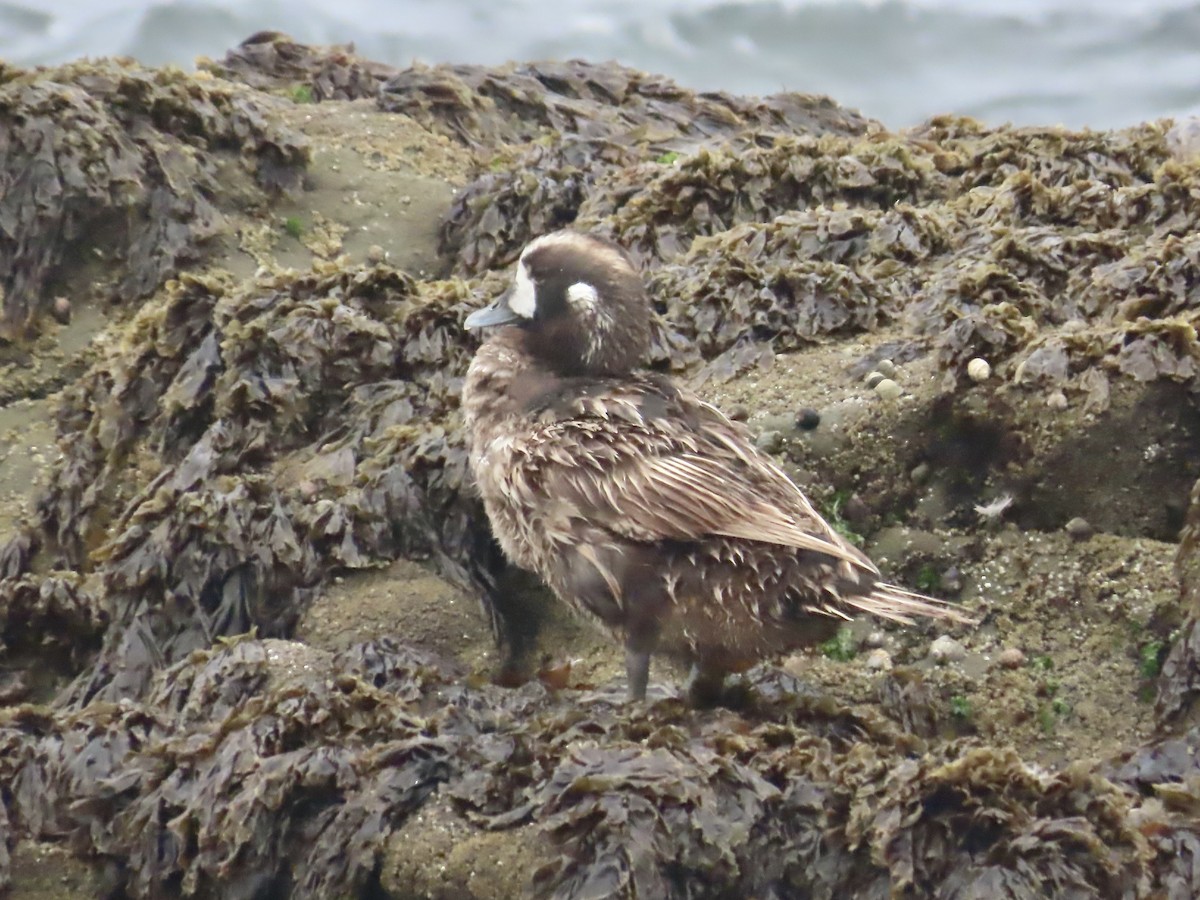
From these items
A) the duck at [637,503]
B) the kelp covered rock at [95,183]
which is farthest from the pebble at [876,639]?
the kelp covered rock at [95,183]

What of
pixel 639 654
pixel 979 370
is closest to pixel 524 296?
pixel 639 654

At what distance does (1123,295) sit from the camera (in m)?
5.74

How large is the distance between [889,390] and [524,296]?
1.44 meters

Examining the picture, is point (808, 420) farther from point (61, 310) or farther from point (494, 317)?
point (61, 310)

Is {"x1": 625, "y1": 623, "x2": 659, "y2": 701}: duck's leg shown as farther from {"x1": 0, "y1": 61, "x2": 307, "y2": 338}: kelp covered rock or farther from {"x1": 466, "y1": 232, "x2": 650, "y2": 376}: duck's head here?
{"x1": 0, "y1": 61, "x2": 307, "y2": 338}: kelp covered rock

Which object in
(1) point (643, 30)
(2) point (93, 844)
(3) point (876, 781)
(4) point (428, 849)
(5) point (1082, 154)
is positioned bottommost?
(2) point (93, 844)

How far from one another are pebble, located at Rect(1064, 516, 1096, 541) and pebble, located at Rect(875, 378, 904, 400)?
30.9 inches

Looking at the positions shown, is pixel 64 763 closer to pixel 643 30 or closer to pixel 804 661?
pixel 804 661

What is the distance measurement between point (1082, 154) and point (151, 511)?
15.7 ft

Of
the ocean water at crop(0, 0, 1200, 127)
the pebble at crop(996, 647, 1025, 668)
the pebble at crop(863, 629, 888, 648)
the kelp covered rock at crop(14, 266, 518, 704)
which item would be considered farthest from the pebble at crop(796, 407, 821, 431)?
the ocean water at crop(0, 0, 1200, 127)

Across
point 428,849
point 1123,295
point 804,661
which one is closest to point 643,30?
point 1123,295

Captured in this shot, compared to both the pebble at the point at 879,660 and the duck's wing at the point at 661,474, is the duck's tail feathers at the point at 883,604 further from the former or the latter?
the pebble at the point at 879,660

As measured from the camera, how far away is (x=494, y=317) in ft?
17.0

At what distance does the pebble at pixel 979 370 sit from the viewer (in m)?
5.33
